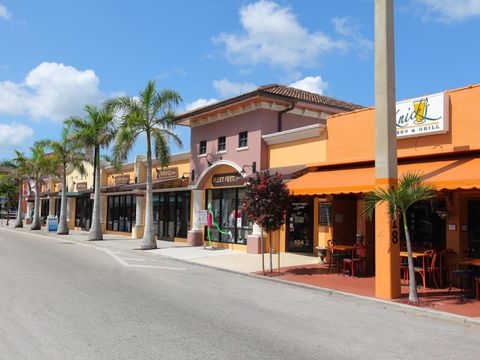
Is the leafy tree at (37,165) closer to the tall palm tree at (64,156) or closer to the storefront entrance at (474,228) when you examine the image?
the tall palm tree at (64,156)

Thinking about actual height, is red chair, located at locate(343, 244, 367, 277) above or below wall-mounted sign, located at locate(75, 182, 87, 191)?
below

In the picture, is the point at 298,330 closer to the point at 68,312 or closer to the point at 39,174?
the point at 68,312

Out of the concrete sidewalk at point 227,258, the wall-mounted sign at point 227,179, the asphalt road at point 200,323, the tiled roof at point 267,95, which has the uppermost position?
the tiled roof at point 267,95

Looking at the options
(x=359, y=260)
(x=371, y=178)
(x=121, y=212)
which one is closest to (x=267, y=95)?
(x=371, y=178)

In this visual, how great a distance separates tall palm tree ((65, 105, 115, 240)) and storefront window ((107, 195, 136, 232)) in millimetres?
4104

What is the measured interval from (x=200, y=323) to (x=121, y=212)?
88.8ft

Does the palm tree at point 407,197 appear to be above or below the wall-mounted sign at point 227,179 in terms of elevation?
below

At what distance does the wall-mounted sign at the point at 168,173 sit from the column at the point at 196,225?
298cm

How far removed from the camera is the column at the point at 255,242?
1947cm

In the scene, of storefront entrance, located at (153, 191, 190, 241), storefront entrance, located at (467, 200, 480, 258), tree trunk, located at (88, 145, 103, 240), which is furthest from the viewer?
tree trunk, located at (88, 145, 103, 240)

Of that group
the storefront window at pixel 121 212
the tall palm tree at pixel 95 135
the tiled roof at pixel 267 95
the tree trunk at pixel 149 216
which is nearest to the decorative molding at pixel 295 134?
the tiled roof at pixel 267 95

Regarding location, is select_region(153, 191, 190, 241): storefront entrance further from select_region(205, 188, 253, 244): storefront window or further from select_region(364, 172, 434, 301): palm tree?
select_region(364, 172, 434, 301): palm tree

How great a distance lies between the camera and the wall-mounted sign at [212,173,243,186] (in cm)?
2142

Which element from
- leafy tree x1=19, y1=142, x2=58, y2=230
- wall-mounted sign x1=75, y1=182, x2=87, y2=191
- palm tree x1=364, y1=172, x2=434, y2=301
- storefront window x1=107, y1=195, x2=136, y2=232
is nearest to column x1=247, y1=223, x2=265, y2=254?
palm tree x1=364, y1=172, x2=434, y2=301
